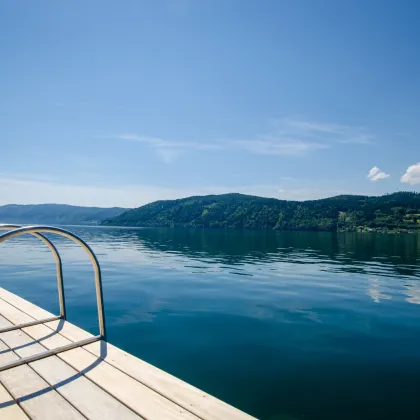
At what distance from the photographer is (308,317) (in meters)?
11.3

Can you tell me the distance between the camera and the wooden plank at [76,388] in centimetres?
334

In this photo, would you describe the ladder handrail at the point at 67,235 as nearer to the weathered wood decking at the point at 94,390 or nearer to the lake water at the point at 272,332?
the weathered wood decking at the point at 94,390

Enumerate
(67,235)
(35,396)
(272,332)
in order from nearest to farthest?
1. (35,396)
2. (67,235)
3. (272,332)

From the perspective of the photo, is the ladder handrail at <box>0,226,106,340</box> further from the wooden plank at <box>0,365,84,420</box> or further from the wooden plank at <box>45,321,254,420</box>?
the wooden plank at <box>0,365,84,420</box>

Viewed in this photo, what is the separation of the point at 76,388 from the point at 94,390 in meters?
0.24

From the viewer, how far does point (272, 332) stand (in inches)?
382

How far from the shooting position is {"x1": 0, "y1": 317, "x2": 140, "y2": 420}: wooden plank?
3.34 m

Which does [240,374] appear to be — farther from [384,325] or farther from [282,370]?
[384,325]

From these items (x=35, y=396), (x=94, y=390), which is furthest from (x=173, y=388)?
(x=35, y=396)

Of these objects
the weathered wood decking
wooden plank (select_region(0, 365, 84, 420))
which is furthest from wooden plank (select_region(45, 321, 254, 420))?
wooden plank (select_region(0, 365, 84, 420))

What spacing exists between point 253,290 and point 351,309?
15.5 feet

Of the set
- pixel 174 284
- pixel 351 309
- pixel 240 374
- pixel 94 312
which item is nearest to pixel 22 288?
pixel 94 312

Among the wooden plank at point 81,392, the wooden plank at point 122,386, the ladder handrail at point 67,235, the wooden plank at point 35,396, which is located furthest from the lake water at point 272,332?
the wooden plank at point 35,396

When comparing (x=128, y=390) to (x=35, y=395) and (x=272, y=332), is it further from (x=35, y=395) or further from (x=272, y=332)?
(x=272, y=332)
